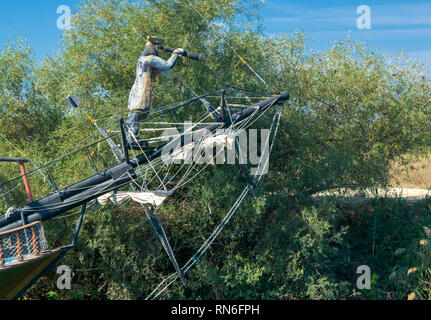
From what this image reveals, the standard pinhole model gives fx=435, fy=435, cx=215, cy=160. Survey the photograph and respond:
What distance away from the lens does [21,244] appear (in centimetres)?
750

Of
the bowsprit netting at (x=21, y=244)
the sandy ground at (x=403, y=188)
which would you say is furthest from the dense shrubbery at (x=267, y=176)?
the bowsprit netting at (x=21, y=244)

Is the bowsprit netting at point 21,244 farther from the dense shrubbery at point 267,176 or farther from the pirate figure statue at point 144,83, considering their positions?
the dense shrubbery at point 267,176

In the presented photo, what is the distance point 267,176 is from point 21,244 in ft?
24.9

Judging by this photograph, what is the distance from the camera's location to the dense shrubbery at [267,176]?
1202 centimetres

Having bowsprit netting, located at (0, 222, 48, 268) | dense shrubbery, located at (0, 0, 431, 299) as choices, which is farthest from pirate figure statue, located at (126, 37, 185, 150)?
dense shrubbery, located at (0, 0, 431, 299)

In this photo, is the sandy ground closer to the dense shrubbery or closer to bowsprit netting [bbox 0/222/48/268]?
the dense shrubbery

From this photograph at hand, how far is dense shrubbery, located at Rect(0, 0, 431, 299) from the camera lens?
12023mm

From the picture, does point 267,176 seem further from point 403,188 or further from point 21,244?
point 403,188

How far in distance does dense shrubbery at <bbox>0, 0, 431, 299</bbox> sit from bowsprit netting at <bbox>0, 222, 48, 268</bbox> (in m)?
3.88

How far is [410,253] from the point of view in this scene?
47.1ft

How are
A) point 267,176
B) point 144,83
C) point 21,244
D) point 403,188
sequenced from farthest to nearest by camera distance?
1. point 403,188
2. point 267,176
3. point 144,83
4. point 21,244

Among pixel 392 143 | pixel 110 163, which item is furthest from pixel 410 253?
pixel 110 163

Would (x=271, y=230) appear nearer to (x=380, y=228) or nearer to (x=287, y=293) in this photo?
(x=287, y=293)

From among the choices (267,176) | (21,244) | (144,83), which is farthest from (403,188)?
(21,244)
